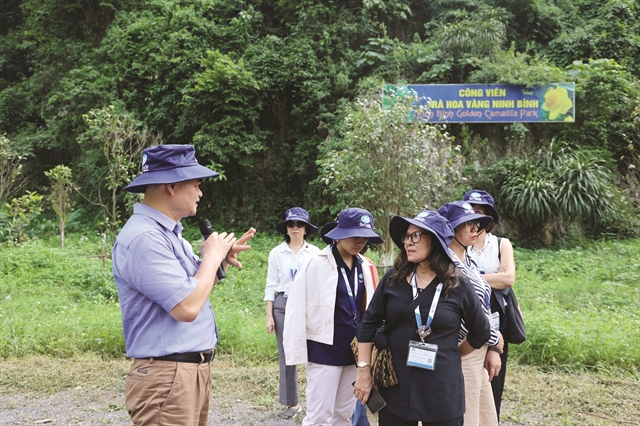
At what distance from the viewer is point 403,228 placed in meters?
3.08

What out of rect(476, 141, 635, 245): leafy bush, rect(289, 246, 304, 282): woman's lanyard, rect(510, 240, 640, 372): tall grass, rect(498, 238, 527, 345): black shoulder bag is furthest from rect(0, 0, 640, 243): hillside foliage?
rect(498, 238, 527, 345): black shoulder bag

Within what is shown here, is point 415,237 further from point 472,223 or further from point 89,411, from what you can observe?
point 89,411

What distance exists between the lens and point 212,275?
2.30 metres

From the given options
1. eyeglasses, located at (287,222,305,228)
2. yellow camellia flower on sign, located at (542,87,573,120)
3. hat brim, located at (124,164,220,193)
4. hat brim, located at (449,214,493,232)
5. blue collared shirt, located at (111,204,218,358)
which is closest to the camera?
blue collared shirt, located at (111,204,218,358)

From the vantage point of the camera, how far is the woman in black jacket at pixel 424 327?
2.81 meters

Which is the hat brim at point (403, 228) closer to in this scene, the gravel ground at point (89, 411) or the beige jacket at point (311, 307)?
the beige jacket at point (311, 307)

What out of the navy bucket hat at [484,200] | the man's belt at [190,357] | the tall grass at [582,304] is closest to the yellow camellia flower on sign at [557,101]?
the tall grass at [582,304]

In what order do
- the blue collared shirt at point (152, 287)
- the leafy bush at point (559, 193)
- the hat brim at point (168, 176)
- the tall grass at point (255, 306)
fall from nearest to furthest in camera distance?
the blue collared shirt at point (152, 287), the hat brim at point (168, 176), the tall grass at point (255, 306), the leafy bush at point (559, 193)

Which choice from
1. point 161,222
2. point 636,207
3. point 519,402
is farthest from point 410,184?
point 636,207

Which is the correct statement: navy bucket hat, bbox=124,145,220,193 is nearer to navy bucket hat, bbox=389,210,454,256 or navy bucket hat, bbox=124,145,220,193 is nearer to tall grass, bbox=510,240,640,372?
navy bucket hat, bbox=389,210,454,256

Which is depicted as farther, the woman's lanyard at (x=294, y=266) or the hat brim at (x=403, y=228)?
the woman's lanyard at (x=294, y=266)

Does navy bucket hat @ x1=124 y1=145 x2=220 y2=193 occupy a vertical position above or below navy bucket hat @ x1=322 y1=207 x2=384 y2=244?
above

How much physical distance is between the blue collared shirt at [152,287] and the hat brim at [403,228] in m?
1.21

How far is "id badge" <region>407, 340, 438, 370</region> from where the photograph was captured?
9.10 feet
